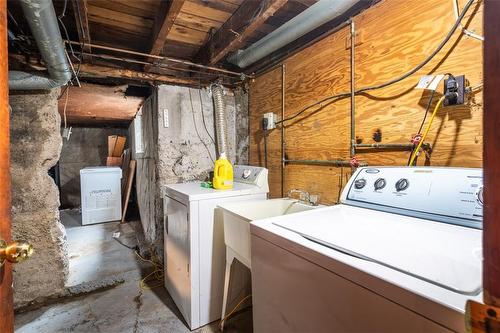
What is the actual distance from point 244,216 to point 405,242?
79 cm

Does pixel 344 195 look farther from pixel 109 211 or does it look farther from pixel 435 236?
pixel 109 211

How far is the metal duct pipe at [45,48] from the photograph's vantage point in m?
1.16

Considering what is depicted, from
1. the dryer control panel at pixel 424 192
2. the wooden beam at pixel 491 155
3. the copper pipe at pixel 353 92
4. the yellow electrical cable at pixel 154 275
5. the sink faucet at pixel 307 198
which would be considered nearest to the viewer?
the wooden beam at pixel 491 155

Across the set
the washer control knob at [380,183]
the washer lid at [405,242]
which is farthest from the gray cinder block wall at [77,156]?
the washer control knob at [380,183]

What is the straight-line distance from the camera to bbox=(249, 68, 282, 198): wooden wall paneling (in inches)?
81.8

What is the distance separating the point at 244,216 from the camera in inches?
52.2

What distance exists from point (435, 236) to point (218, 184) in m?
1.37

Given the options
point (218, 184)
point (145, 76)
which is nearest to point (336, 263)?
point (218, 184)

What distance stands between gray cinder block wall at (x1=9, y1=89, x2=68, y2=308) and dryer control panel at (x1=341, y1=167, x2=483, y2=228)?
228cm

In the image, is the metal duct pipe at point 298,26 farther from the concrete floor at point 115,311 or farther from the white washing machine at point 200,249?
the concrete floor at point 115,311

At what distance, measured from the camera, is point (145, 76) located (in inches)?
88.0

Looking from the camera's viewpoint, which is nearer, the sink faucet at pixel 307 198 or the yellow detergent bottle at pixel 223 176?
the sink faucet at pixel 307 198

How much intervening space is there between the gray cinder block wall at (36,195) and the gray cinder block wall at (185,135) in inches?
31.6

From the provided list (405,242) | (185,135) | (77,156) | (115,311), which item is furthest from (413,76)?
(77,156)
